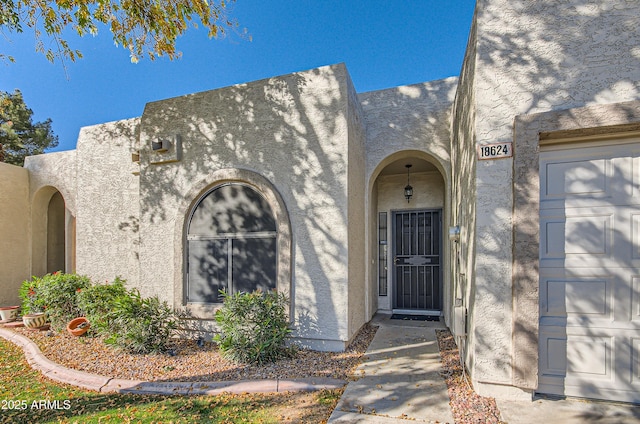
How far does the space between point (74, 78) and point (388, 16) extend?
26.2 ft

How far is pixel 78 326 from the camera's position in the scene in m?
7.20

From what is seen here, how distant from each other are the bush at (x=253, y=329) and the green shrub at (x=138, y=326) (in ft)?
4.81

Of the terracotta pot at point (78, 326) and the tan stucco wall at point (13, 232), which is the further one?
the tan stucco wall at point (13, 232)

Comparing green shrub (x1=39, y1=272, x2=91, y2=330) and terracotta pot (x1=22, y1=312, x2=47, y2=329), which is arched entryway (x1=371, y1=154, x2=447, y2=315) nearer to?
green shrub (x1=39, y1=272, x2=91, y2=330)

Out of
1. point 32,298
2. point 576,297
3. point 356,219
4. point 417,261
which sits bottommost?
point 32,298

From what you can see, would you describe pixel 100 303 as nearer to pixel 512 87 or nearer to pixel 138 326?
pixel 138 326

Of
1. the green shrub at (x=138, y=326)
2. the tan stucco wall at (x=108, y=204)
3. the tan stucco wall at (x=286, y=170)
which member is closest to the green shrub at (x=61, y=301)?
the tan stucco wall at (x=108, y=204)

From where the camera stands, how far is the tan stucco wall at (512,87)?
11.9 feet

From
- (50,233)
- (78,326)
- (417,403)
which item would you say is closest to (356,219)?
(417,403)

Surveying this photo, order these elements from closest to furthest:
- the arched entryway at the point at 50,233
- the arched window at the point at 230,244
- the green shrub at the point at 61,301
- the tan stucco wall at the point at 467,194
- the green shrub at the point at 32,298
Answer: the tan stucco wall at the point at 467,194 → the arched window at the point at 230,244 → the green shrub at the point at 61,301 → the green shrub at the point at 32,298 → the arched entryway at the point at 50,233

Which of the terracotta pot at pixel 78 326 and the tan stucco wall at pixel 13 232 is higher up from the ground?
the tan stucco wall at pixel 13 232

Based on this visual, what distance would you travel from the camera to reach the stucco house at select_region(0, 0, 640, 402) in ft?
12.1

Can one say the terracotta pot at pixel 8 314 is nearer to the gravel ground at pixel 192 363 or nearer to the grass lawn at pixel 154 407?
the gravel ground at pixel 192 363

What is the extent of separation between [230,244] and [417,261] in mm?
5296
